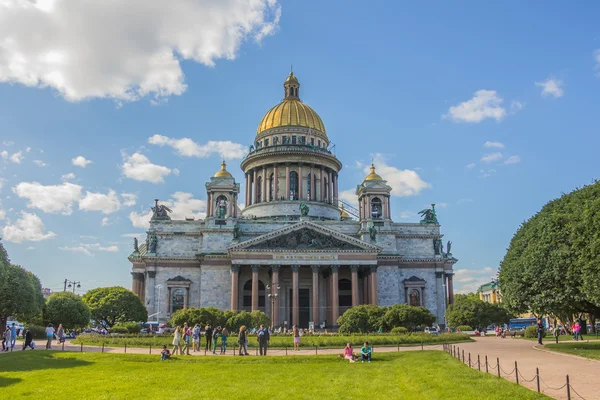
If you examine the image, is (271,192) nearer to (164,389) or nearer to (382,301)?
(382,301)

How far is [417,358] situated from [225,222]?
48005 millimetres

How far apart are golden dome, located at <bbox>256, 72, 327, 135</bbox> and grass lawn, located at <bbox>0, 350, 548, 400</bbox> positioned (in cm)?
6219

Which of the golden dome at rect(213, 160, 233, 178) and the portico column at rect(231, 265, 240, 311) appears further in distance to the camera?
the golden dome at rect(213, 160, 233, 178)

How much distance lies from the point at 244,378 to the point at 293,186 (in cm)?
6422

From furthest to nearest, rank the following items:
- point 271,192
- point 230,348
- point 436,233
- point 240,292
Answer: point 271,192
point 436,233
point 240,292
point 230,348

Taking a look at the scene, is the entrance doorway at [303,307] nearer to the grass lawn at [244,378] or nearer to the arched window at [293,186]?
the arched window at [293,186]

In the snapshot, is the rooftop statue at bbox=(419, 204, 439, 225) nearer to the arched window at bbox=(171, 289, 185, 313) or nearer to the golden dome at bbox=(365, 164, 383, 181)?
the golden dome at bbox=(365, 164, 383, 181)

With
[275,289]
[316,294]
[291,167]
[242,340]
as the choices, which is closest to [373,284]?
[316,294]

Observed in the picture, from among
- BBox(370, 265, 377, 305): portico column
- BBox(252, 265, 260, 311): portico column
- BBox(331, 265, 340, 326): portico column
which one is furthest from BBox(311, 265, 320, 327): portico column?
BBox(252, 265, 260, 311): portico column

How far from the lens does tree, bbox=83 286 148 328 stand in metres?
59.7

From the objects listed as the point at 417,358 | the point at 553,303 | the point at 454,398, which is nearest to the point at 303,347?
the point at 417,358

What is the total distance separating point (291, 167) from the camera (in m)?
87.1

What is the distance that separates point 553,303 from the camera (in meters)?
32.6

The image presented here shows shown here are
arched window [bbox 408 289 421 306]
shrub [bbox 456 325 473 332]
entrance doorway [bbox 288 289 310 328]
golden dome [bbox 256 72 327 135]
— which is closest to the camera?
shrub [bbox 456 325 473 332]
